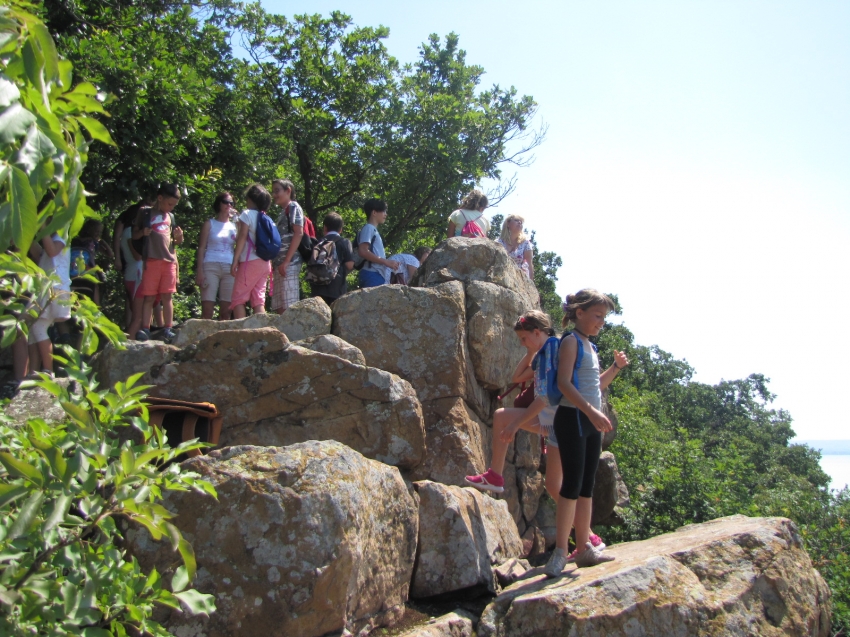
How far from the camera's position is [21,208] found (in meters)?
1.73

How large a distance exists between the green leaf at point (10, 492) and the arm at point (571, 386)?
10.6ft

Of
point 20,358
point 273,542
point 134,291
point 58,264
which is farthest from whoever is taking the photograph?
point 134,291

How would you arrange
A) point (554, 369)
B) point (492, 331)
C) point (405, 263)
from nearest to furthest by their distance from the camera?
point (554, 369) < point (492, 331) < point (405, 263)

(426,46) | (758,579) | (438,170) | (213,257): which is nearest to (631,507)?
(758,579)

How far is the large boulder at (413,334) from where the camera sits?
691cm

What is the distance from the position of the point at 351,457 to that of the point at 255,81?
12.7 metres

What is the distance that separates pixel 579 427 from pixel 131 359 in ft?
10.6

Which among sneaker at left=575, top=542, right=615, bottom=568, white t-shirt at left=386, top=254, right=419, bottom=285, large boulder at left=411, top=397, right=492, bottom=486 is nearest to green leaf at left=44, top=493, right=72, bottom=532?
sneaker at left=575, top=542, right=615, bottom=568

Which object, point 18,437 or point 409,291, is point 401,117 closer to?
point 409,291

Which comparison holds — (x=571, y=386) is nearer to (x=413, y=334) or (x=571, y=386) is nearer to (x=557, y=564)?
(x=557, y=564)

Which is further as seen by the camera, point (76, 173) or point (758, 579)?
point (758, 579)

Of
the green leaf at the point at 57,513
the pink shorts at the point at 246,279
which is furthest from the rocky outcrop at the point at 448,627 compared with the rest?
the pink shorts at the point at 246,279

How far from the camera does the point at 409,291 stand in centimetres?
708

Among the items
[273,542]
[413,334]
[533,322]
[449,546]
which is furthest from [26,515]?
[413,334]
